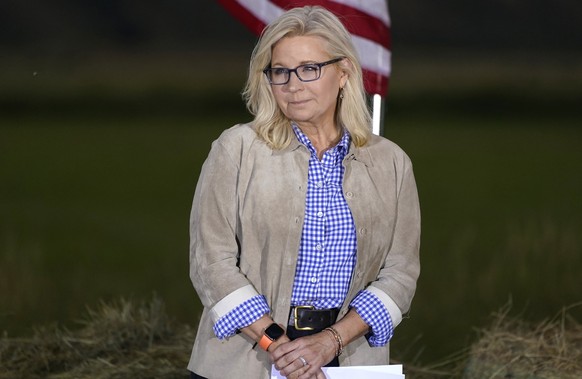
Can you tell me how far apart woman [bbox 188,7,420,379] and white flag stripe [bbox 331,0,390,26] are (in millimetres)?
981

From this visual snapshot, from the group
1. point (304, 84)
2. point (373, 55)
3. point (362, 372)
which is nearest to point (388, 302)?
point (362, 372)

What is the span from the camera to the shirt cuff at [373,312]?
8.18 feet

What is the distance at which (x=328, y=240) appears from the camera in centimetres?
247

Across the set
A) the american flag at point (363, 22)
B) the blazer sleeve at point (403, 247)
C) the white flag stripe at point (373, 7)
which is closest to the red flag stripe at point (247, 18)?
the american flag at point (363, 22)

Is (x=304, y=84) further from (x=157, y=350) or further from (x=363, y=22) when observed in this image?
(x=157, y=350)

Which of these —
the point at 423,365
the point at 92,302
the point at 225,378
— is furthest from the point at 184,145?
the point at 225,378

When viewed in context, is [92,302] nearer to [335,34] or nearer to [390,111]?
[390,111]

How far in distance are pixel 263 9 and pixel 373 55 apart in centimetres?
34

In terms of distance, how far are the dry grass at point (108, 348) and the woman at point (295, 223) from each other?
5.71 ft

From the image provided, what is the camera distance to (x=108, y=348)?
175 inches

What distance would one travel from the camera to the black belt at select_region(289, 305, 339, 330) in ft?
8.06

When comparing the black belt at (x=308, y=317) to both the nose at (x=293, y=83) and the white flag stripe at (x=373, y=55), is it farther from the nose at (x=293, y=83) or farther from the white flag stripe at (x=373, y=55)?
the white flag stripe at (x=373, y=55)

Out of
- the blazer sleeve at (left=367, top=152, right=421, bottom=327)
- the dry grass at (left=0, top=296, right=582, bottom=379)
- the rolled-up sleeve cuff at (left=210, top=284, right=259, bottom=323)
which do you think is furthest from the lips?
the dry grass at (left=0, top=296, right=582, bottom=379)

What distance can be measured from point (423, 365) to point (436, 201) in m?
2.01
